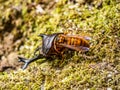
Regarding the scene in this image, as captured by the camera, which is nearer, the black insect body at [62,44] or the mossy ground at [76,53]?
the mossy ground at [76,53]

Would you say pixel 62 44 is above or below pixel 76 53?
above

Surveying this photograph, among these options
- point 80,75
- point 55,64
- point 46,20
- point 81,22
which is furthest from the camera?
point 46,20

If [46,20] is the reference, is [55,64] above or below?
below

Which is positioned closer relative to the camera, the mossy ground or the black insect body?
the mossy ground

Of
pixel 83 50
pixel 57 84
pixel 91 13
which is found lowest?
pixel 57 84

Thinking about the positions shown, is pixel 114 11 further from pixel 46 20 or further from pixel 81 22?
pixel 46 20

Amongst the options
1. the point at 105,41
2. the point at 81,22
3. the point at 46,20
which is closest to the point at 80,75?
the point at 105,41

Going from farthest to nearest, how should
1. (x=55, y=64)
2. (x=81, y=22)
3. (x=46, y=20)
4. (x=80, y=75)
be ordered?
(x=46, y=20)
(x=81, y=22)
(x=55, y=64)
(x=80, y=75)

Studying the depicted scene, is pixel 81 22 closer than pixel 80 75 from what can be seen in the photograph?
No
